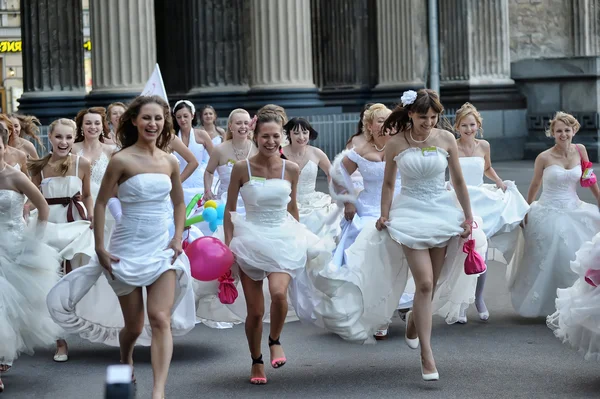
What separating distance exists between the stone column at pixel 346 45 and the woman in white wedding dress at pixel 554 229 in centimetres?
1951

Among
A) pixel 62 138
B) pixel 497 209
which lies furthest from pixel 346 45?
pixel 62 138

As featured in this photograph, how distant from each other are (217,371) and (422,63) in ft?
67.4

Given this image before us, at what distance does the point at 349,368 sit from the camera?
29.5 ft

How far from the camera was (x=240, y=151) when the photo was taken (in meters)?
12.2

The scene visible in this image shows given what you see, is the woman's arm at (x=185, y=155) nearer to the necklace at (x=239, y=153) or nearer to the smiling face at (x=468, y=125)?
the necklace at (x=239, y=153)

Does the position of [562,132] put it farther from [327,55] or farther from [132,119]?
[327,55]

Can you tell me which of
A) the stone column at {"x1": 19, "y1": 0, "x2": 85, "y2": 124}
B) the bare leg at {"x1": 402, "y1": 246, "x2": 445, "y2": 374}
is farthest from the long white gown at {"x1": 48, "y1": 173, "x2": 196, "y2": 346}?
the stone column at {"x1": 19, "y1": 0, "x2": 85, "y2": 124}

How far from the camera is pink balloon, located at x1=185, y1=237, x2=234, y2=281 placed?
8.48 m

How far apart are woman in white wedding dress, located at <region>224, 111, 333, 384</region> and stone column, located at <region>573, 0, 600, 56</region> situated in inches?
937

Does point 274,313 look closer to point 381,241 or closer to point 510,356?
point 381,241

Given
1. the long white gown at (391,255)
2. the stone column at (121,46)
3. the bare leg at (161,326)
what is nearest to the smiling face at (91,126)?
the long white gown at (391,255)

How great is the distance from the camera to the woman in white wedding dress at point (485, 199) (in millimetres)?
11070

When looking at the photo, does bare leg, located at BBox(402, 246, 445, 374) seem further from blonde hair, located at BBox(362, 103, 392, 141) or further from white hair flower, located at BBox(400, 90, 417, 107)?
blonde hair, located at BBox(362, 103, 392, 141)

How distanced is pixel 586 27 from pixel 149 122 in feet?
82.5
